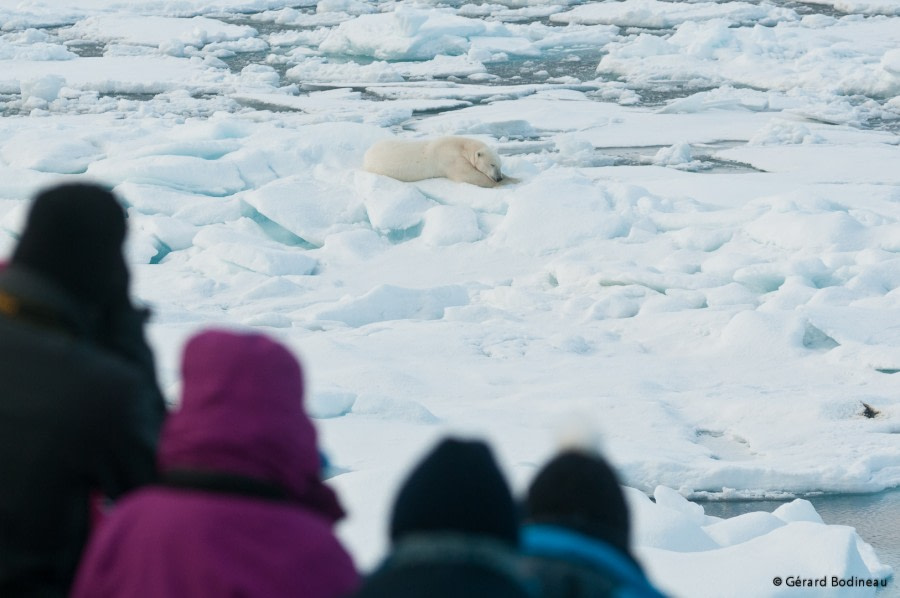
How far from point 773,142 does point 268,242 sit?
4.85m

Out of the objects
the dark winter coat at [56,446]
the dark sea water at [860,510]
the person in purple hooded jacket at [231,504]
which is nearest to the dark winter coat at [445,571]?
the person in purple hooded jacket at [231,504]

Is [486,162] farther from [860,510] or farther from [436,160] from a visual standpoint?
[860,510]

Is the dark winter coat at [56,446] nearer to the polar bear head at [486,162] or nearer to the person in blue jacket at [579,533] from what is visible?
the person in blue jacket at [579,533]

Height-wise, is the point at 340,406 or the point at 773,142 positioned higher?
the point at 340,406

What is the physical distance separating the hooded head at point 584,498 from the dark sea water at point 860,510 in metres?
2.43

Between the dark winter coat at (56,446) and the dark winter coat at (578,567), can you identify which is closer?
the dark winter coat at (578,567)

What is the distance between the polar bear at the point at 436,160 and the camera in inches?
279

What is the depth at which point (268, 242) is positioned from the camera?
6.46 metres

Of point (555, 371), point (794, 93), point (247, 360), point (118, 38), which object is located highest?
point (247, 360)

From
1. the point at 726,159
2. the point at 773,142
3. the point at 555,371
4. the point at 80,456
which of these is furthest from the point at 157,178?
the point at 80,456

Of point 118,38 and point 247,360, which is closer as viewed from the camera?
point 247,360

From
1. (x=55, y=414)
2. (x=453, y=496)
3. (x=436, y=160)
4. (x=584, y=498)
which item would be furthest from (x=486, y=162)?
(x=453, y=496)

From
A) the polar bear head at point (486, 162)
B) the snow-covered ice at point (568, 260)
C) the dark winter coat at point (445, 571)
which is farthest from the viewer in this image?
the polar bear head at point (486, 162)

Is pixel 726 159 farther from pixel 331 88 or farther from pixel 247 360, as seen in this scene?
pixel 247 360
